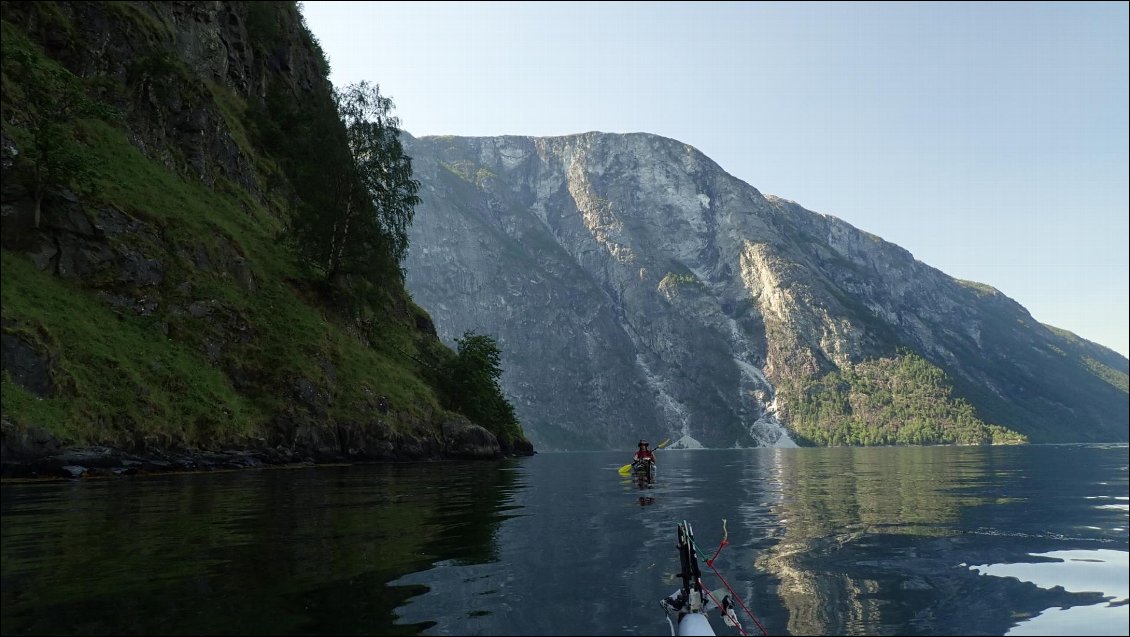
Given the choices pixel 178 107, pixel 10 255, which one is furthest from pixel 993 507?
pixel 178 107

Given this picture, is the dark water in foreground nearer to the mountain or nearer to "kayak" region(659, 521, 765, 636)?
"kayak" region(659, 521, 765, 636)

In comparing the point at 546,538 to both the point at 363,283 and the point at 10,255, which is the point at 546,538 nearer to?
the point at 10,255

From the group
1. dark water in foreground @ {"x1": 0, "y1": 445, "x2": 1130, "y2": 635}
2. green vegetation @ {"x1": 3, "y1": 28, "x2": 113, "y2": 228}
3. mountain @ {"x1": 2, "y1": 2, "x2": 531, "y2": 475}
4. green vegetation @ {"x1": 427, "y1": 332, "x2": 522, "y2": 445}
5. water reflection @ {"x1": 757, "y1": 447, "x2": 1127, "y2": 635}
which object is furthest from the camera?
green vegetation @ {"x1": 427, "y1": 332, "x2": 522, "y2": 445}

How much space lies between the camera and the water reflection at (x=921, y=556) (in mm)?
9875

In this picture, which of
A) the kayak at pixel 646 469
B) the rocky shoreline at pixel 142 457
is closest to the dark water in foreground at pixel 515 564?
the rocky shoreline at pixel 142 457

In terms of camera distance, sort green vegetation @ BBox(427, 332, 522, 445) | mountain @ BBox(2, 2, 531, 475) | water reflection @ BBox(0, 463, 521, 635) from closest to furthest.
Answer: water reflection @ BBox(0, 463, 521, 635)
mountain @ BBox(2, 2, 531, 475)
green vegetation @ BBox(427, 332, 522, 445)

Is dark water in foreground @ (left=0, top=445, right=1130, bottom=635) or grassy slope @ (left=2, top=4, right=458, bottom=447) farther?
grassy slope @ (left=2, top=4, right=458, bottom=447)

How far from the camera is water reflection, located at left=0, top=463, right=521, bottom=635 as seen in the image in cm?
909

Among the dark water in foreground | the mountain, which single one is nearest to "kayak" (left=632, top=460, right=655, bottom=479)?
the dark water in foreground

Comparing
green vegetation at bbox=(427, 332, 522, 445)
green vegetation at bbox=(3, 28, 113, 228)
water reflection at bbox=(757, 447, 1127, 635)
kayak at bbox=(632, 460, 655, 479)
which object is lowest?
kayak at bbox=(632, 460, 655, 479)

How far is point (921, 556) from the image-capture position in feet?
47.6

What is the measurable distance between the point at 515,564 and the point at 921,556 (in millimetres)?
9012

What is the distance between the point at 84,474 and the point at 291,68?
233 feet

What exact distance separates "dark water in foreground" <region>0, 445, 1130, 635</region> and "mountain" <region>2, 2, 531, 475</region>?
8606 mm
